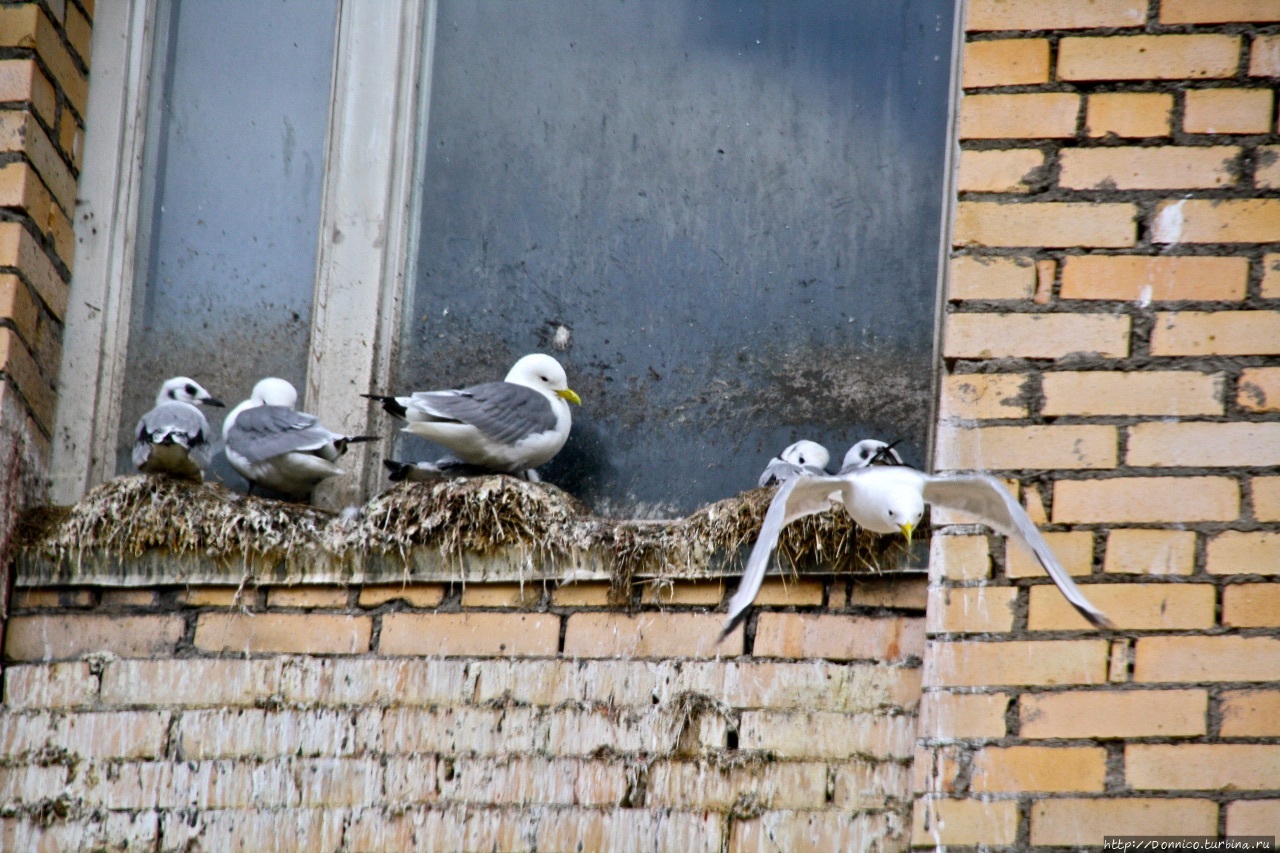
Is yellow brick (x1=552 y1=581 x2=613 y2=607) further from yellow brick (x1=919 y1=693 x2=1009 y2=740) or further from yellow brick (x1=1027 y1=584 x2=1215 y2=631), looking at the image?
yellow brick (x1=1027 y1=584 x2=1215 y2=631)

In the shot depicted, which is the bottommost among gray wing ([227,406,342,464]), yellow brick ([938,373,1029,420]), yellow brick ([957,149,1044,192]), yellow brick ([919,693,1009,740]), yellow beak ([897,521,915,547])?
yellow brick ([919,693,1009,740])

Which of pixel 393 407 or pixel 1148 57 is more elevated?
pixel 1148 57

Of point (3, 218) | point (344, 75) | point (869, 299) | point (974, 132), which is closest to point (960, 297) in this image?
point (974, 132)

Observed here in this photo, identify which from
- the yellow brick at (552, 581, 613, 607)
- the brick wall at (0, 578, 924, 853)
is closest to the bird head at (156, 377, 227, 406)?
the brick wall at (0, 578, 924, 853)

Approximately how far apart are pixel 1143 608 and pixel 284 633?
2196 millimetres

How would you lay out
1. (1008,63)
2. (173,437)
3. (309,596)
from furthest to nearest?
(173,437)
(309,596)
(1008,63)

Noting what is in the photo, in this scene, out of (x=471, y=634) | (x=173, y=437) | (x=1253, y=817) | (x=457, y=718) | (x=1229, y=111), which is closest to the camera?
(x=1253, y=817)

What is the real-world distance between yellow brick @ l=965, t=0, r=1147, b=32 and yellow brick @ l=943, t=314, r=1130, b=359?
727 millimetres

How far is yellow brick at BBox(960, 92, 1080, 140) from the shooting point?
4.14m

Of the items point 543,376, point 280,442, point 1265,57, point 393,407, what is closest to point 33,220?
point 280,442

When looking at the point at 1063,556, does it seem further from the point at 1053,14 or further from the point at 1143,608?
the point at 1053,14

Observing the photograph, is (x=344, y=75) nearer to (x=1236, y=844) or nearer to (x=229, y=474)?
(x=229, y=474)

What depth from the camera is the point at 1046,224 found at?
4.10 metres

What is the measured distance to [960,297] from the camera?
4.10 m
